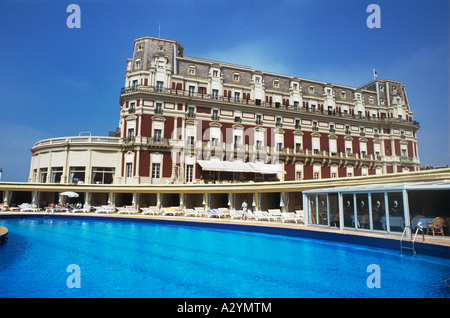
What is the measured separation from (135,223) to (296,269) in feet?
44.4

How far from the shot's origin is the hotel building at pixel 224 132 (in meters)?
28.8

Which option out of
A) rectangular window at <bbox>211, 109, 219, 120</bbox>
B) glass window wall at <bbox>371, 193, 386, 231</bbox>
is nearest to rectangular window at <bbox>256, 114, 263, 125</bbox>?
rectangular window at <bbox>211, 109, 219, 120</bbox>

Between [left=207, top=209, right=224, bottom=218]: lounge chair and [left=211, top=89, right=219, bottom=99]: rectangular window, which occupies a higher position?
[left=211, top=89, right=219, bottom=99]: rectangular window

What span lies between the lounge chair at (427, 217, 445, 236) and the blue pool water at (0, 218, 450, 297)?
79.4 inches

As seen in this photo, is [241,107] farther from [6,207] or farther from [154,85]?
[6,207]

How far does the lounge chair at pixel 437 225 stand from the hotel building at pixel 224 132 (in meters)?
19.7

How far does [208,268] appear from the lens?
343 inches

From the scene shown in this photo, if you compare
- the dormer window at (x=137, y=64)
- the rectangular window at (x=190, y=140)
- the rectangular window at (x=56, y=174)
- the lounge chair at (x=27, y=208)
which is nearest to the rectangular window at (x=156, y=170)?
the rectangular window at (x=190, y=140)

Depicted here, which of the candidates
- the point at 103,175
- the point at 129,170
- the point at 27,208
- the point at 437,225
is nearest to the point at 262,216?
the point at 437,225

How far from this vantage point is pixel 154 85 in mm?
29906

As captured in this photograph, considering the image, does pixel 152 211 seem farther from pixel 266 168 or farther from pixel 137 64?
pixel 137 64

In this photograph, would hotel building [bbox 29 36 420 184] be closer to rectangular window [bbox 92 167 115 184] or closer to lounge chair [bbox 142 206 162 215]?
rectangular window [bbox 92 167 115 184]

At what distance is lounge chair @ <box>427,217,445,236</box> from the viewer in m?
10.3
